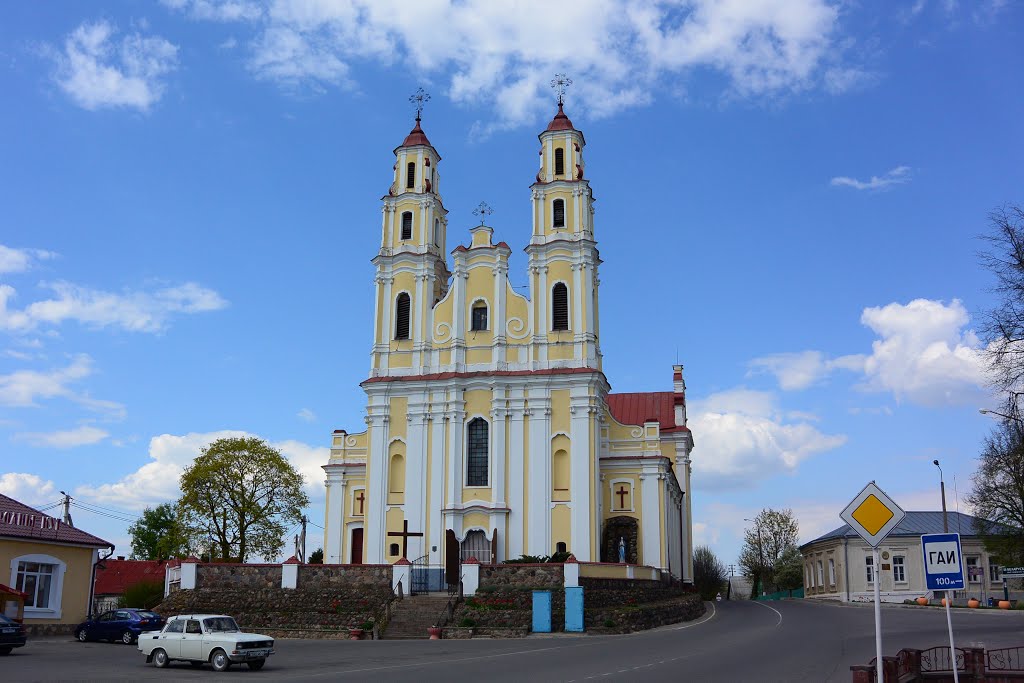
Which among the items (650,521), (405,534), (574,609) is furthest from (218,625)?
(650,521)

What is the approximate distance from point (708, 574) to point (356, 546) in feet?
184

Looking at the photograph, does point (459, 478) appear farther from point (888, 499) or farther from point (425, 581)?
point (888, 499)

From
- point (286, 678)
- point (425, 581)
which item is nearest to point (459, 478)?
point (425, 581)

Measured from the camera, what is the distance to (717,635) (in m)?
31.3

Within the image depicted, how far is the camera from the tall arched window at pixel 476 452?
148ft

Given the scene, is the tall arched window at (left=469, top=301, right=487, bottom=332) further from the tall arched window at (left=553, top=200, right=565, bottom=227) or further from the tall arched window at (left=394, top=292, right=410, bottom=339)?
the tall arched window at (left=553, top=200, right=565, bottom=227)

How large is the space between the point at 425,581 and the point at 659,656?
54.4ft

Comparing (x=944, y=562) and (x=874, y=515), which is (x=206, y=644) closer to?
(x=874, y=515)

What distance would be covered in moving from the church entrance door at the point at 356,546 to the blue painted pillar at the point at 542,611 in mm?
17206

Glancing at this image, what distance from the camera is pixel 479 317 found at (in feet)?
157

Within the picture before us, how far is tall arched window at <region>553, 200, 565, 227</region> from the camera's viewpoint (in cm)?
4825

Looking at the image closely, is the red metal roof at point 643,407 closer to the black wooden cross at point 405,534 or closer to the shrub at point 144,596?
the black wooden cross at point 405,534

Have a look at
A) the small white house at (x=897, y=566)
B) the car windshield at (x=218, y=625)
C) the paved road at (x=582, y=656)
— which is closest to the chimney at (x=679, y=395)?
the small white house at (x=897, y=566)

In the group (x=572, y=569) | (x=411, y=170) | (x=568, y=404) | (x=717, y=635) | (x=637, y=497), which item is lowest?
(x=717, y=635)
